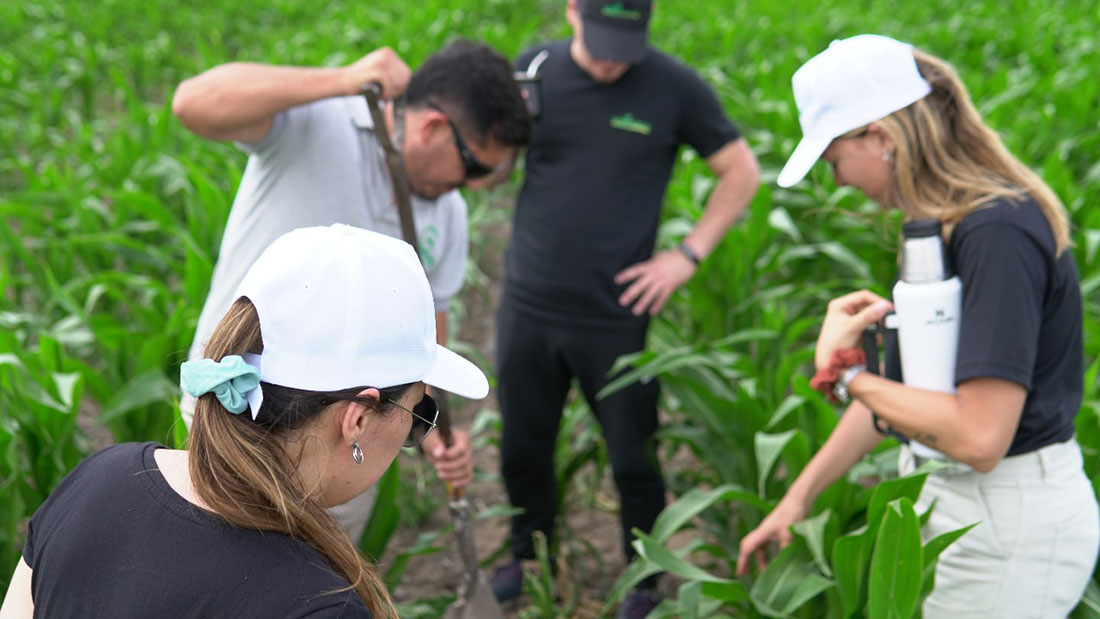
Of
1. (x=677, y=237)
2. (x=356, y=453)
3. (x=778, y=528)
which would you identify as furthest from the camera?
A: (x=677, y=237)

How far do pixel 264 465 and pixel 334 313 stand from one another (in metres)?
0.18

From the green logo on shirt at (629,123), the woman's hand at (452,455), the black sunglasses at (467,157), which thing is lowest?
the woman's hand at (452,455)

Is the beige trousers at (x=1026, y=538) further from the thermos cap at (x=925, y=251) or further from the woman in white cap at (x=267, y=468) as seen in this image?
the woman in white cap at (x=267, y=468)

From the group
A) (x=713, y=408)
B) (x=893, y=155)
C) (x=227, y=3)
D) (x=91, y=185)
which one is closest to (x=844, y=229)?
(x=713, y=408)

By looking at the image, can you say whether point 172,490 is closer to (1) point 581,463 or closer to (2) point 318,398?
(2) point 318,398

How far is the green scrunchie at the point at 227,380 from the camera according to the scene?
1142 millimetres

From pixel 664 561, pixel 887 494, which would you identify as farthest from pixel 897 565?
pixel 664 561

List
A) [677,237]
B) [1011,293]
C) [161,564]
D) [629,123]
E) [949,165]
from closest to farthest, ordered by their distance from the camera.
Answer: [161,564] → [1011,293] → [949,165] → [629,123] → [677,237]

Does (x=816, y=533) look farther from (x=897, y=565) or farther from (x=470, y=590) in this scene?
(x=470, y=590)

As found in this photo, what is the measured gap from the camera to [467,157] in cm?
229

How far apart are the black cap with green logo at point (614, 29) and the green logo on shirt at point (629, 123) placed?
155mm

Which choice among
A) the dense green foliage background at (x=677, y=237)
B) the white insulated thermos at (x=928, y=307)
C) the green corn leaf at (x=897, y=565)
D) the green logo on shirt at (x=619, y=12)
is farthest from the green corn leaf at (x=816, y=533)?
the green logo on shirt at (x=619, y=12)

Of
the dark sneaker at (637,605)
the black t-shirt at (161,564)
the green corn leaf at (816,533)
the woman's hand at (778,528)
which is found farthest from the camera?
the dark sneaker at (637,605)

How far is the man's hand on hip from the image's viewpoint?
2900 millimetres
